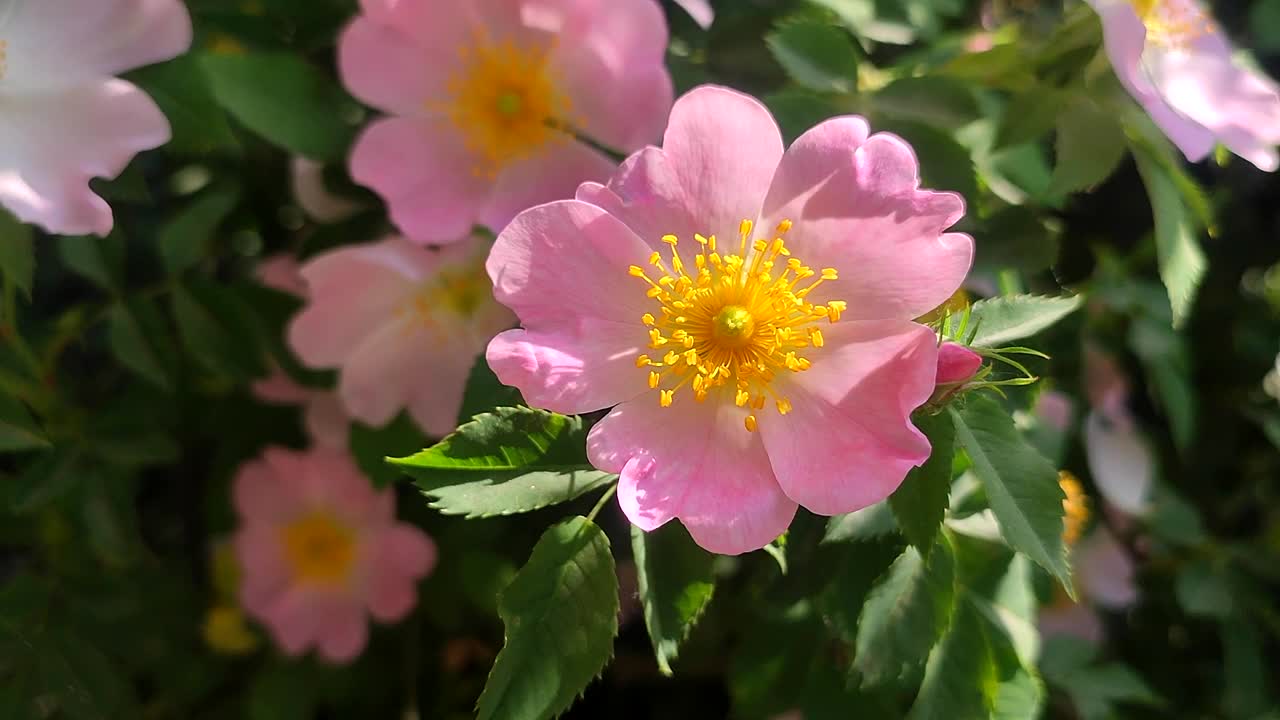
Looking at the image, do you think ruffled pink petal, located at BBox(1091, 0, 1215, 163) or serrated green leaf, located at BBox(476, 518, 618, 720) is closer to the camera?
serrated green leaf, located at BBox(476, 518, 618, 720)

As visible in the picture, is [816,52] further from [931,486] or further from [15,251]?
[15,251]

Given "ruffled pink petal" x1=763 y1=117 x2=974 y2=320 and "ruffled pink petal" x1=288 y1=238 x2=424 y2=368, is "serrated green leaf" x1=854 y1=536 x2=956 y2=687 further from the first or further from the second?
"ruffled pink petal" x1=288 y1=238 x2=424 y2=368

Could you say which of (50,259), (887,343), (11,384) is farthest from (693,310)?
(50,259)

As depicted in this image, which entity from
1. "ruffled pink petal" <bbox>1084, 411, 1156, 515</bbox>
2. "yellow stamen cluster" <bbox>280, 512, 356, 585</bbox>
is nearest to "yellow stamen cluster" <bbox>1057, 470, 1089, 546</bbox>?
"ruffled pink petal" <bbox>1084, 411, 1156, 515</bbox>

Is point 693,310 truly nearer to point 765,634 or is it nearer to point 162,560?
point 765,634

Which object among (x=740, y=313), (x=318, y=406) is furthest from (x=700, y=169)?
(x=318, y=406)
